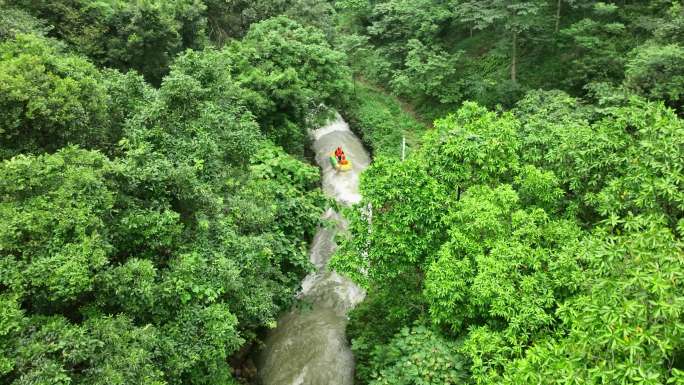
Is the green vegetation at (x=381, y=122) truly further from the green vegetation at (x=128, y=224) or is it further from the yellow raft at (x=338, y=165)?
the green vegetation at (x=128, y=224)

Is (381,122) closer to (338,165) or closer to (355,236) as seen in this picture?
(338,165)

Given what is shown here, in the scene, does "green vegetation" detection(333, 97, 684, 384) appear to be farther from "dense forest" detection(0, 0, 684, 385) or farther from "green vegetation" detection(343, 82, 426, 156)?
"green vegetation" detection(343, 82, 426, 156)

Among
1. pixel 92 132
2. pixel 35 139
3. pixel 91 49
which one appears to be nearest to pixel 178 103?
pixel 92 132

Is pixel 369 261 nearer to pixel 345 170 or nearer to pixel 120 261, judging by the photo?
pixel 120 261

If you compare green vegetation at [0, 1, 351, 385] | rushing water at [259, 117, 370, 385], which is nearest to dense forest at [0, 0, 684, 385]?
green vegetation at [0, 1, 351, 385]

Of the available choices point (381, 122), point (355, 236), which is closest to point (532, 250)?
point (355, 236)

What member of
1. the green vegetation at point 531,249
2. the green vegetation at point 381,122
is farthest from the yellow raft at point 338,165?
the green vegetation at point 531,249

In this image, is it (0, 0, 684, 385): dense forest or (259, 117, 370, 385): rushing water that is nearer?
(0, 0, 684, 385): dense forest
